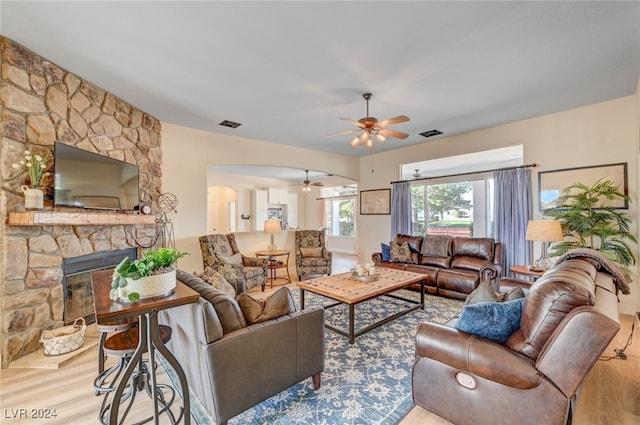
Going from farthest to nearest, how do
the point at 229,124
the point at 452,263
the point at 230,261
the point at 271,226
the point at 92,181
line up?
the point at 271,226 → the point at 230,261 → the point at 452,263 → the point at 229,124 → the point at 92,181

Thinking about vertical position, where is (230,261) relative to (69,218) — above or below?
below

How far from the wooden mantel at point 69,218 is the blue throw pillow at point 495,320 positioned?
3.61 meters

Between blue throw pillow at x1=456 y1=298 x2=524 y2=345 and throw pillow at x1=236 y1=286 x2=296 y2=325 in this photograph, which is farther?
throw pillow at x1=236 y1=286 x2=296 y2=325

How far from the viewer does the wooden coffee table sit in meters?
2.80

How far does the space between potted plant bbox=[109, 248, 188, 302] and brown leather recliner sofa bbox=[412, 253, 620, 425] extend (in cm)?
161

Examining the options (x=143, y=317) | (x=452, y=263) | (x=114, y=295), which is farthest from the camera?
(x=452, y=263)

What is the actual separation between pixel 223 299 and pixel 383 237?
528 cm

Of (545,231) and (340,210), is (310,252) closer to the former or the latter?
(545,231)

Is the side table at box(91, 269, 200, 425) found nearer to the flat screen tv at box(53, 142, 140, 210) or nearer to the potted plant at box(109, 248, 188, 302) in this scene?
the potted plant at box(109, 248, 188, 302)

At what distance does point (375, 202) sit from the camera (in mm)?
6668

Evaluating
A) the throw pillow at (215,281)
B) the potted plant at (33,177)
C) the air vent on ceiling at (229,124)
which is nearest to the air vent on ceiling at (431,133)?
the air vent on ceiling at (229,124)

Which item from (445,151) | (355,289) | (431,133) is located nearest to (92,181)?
(355,289)

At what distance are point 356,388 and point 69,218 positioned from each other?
10.3 ft

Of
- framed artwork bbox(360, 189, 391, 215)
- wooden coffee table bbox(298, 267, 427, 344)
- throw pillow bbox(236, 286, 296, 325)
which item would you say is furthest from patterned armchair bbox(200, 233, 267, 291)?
framed artwork bbox(360, 189, 391, 215)
